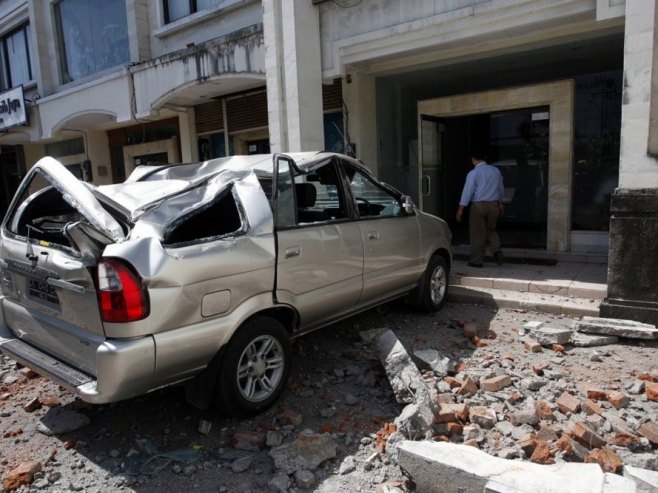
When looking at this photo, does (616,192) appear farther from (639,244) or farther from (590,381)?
(590,381)

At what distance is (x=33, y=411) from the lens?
12.6ft

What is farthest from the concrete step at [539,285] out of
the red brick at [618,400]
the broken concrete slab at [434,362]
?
the broken concrete slab at [434,362]

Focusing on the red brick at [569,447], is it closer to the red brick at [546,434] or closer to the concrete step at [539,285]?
Answer: the red brick at [546,434]

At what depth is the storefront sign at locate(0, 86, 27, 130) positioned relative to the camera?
12707 millimetres

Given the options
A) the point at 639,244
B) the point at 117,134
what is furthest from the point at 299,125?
the point at 117,134

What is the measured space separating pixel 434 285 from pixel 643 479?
10.9 feet

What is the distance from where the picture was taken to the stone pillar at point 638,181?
4.80 meters

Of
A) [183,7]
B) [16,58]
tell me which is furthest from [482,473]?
[16,58]

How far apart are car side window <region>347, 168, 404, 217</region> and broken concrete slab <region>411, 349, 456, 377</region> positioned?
1.40 metres

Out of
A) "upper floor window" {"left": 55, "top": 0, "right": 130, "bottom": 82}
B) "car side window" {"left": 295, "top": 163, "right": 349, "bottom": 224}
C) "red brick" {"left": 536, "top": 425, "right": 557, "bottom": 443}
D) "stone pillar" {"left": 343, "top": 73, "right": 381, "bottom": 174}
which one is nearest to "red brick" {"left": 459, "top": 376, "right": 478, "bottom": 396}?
"red brick" {"left": 536, "top": 425, "right": 557, "bottom": 443}

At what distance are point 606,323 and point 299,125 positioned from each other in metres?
4.71

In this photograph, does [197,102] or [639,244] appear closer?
[639,244]

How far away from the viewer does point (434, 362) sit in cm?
414

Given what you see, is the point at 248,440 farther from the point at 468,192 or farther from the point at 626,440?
the point at 468,192
